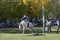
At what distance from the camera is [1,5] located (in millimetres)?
47000

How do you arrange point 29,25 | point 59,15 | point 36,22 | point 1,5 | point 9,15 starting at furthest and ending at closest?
point 36,22 < point 59,15 < point 9,15 < point 1,5 < point 29,25

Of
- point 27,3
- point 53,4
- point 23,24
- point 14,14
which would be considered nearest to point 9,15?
point 14,14

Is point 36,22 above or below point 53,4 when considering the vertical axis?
below

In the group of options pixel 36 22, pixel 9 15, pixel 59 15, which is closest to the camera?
pixel 9 15

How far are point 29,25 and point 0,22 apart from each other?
34.8 meters

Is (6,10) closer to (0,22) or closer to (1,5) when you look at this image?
(1,5)

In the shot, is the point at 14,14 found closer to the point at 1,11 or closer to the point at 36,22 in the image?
the point at 1,11

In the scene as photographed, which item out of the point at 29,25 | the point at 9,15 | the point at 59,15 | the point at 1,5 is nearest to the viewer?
the point at 29,25

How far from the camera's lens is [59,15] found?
54.6 metres

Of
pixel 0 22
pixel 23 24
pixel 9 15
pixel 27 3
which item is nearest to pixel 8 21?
pixel 0 22

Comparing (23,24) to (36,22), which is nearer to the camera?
(23,24)

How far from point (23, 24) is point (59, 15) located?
3318 centimetres

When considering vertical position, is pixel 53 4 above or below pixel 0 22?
above

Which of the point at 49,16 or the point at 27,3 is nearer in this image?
the point at 27,3
